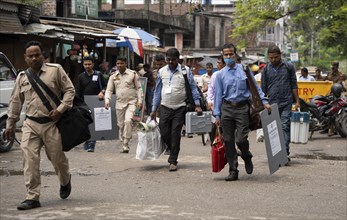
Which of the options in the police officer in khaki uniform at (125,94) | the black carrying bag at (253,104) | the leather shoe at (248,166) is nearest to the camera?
the black carrying bag at (253,104)

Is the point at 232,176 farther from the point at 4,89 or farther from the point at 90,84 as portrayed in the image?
the point at 4,89

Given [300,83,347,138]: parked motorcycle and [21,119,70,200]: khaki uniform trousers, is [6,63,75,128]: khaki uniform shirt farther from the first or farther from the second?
[300,83,347,138]: parked motorcycle

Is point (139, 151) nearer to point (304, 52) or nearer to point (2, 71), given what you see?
point (2, 71)

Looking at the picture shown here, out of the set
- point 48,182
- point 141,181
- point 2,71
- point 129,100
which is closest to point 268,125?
point 141,181

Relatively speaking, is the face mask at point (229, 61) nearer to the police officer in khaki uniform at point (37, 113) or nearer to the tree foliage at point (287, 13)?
the police officer in khaki uniform at point (37, 113)

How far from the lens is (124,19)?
34.0 m

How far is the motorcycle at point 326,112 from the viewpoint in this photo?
592 inches

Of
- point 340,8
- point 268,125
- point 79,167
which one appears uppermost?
point 340,8

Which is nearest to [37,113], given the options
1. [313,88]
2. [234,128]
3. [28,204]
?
[28,204]

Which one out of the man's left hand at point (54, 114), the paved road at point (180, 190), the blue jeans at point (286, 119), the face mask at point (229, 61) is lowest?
the paved road at point (180, 190)

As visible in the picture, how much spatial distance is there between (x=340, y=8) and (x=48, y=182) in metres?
13.5

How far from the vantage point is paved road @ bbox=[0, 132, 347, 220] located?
6.67 metres

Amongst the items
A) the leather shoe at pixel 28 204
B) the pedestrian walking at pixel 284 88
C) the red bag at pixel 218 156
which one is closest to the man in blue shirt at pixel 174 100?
the red bag at pixel 218 156

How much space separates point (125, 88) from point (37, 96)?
519 cm
